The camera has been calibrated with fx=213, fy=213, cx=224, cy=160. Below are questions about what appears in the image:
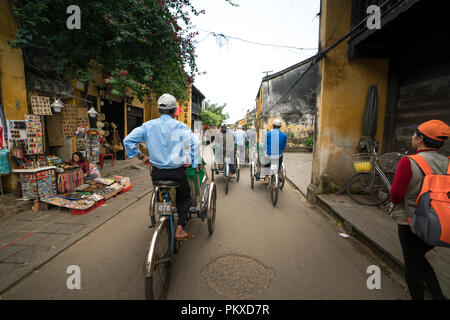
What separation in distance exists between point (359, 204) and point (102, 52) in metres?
7.45

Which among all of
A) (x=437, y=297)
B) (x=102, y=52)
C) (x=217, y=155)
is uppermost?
(x=102, y=52)

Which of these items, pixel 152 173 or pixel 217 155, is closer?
pixel 152 173

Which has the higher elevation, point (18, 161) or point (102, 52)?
point (102, 52)

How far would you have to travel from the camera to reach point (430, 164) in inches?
67.8

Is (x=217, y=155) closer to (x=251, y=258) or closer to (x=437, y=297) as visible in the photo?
(x=251, y=258)

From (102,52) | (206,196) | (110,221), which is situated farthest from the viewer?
(102,52)

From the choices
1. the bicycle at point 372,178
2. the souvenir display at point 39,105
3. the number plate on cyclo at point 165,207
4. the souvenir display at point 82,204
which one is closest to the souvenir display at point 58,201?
the souvenir display at point 82,204

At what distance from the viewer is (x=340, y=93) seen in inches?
197

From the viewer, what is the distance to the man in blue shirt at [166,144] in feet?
7.85

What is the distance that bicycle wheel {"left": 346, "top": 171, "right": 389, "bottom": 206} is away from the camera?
15.0 feet

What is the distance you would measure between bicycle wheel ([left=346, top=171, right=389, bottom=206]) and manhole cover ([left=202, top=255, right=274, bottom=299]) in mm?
A: 3242

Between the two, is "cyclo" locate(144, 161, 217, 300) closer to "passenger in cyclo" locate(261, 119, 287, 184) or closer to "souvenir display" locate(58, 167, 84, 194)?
"passenger in cyclo" locate(261, 119, 287, 184)

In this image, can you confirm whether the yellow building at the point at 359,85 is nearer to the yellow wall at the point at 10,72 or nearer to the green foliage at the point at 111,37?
the green foliage at the point at 111,37

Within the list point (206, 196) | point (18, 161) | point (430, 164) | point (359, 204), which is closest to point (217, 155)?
point (206, 196)
